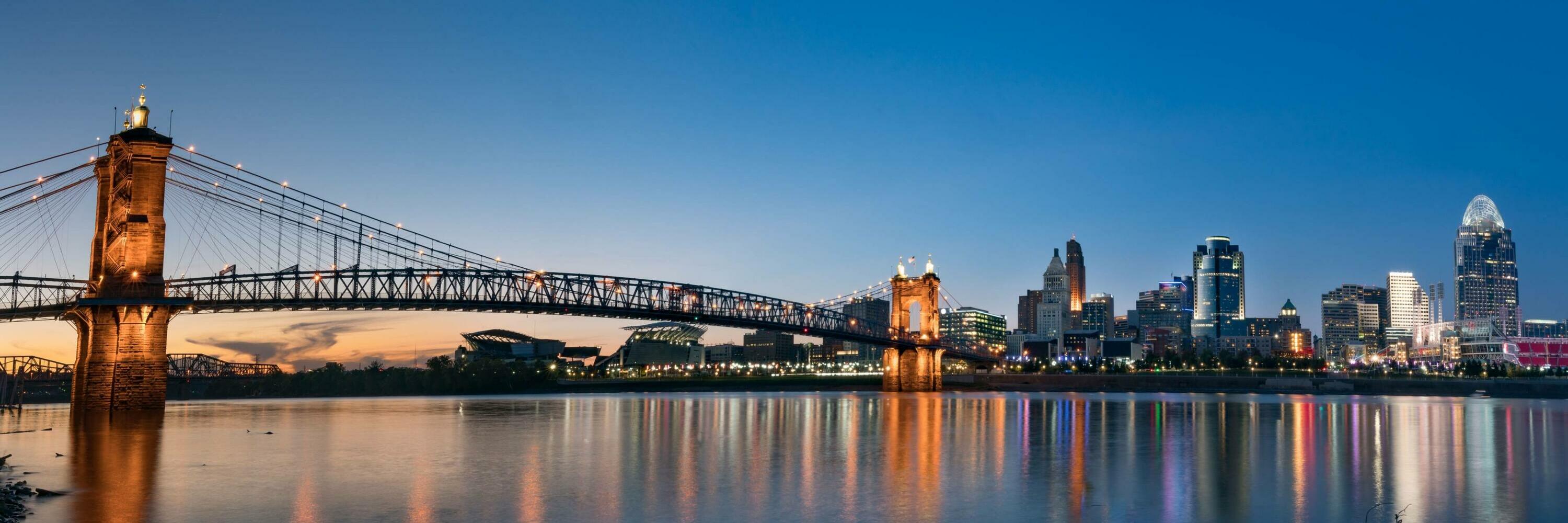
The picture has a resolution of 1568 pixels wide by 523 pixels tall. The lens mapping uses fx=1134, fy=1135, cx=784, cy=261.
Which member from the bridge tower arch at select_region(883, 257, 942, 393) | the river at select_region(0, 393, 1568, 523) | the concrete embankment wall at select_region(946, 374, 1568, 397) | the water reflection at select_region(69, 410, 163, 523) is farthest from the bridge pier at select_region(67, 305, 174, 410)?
the concrete embankment wall at select_region(946, 374, 1568, 397)

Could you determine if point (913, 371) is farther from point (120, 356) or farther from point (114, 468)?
point (114, 468)

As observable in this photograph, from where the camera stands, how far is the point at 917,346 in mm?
137750

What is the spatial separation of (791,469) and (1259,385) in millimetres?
135647

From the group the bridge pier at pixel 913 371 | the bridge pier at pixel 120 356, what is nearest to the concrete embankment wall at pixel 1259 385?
the bridge pier at pixel 913 371

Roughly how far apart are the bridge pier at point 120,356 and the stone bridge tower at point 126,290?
0.12ft

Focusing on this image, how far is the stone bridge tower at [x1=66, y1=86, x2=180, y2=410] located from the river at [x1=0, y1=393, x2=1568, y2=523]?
241 cm

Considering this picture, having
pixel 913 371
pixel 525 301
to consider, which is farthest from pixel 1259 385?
pixel 525 301

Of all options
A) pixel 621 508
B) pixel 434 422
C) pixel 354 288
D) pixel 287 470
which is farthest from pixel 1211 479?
pixel 354 288

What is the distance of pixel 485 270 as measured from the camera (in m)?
87.4

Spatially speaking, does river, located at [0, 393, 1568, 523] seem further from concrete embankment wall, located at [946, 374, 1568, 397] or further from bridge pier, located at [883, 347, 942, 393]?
concrete embankment wall, located at [946, 374, 1568, 397]

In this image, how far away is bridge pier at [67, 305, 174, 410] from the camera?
55.8m

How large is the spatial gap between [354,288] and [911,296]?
85.8 m

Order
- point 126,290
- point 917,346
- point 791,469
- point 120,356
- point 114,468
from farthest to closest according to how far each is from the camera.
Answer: point 917,346
point 120,356
point 126,290
point 791,469
point 114,468

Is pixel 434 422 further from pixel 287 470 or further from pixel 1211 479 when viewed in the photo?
pixel 1211 479
